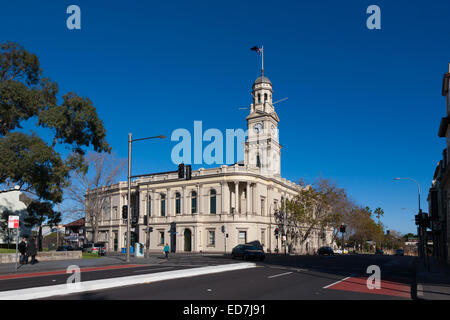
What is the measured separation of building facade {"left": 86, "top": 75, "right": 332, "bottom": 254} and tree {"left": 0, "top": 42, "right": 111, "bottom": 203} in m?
26.2

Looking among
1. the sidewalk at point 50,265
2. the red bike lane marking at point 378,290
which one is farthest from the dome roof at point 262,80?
the red bike lane marking at point 378,290

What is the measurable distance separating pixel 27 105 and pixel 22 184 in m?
5.50

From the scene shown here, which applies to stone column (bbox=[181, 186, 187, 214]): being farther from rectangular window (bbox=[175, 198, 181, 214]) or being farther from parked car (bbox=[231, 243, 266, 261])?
parked car (bbox=[231, 243, 266, 261])

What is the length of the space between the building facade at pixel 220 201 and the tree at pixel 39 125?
26.2 meters

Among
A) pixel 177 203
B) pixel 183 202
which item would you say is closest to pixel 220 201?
pixel 183 202

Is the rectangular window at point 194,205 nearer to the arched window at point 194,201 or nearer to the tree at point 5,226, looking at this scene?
the arched window at point 194,201

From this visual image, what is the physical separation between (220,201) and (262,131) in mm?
15496

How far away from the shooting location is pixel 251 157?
69.1 metres

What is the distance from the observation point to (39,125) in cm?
2875

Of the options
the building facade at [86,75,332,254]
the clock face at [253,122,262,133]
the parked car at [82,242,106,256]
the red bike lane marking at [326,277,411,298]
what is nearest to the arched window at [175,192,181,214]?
the building facade at [86,75,332,254]

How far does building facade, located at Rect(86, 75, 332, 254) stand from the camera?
198ft

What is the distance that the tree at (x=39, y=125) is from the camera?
26031 mm

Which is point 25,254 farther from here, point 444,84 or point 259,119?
point 259,119

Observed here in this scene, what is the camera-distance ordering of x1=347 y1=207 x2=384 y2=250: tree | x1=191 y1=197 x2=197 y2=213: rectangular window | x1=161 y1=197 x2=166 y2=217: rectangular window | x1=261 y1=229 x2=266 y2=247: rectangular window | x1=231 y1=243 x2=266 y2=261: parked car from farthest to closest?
x1=347 y1=207 x2=384 y2=250: tree, x1=161 y1=197 x2=166 y2=217: rectangular window, x1=261 y1=229 x2=266 y2=247: rectangular window, x1=191 y1=197 x2=197 y2=213: rectangular window, x1=231 y1=243 x2=266 y2=261: parked car
